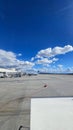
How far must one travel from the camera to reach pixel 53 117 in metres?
3.47

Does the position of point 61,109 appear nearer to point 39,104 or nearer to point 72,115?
point 72,115

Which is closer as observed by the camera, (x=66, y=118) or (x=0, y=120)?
(x=66, y=118)

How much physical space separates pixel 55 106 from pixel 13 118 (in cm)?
422

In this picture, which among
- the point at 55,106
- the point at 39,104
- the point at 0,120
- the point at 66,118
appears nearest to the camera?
the point at 66,118

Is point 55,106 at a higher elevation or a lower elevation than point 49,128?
higher

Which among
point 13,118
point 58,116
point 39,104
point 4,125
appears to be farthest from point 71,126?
point 13,118

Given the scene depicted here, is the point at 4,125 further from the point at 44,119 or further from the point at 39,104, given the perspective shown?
the point at 44,119

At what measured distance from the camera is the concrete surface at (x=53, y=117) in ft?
10.2

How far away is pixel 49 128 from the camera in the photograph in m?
3.12

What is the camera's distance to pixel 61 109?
3.88 m

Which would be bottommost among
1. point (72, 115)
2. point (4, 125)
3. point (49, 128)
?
point (4, 125)

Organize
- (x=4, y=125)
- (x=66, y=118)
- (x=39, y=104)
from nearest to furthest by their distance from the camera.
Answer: (x=66, y=118)
(x=39, y=104)
(x=4, y=125)

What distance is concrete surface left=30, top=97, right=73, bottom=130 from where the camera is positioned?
3.12 meters

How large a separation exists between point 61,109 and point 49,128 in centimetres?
90
